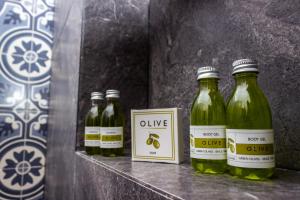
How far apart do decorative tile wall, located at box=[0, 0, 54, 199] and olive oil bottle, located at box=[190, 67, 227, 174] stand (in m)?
1.03

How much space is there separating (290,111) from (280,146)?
6cm

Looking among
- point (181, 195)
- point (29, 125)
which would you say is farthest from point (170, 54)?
point (29, 125)

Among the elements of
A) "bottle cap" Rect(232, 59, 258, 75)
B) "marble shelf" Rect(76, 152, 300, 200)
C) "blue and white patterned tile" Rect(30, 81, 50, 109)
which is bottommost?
"marble shelf" Rect(76, 152, 300, 200)

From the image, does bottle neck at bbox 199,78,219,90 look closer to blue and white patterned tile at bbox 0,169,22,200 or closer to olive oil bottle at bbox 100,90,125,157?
olive oil bottle at bbox 100,90,125,157

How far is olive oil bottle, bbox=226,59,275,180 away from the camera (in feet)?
1.14

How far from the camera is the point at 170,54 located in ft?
2.37

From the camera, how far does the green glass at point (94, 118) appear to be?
670mm

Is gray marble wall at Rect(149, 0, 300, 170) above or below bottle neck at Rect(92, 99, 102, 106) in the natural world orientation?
above

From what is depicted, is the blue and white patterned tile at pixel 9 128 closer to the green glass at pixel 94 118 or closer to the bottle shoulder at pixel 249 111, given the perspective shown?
the green glass at pixel 94 118

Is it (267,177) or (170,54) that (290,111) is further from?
(170,54)

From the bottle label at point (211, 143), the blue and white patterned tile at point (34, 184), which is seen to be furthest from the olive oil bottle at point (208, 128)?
the blue and white patterned tile at point (34, 184)

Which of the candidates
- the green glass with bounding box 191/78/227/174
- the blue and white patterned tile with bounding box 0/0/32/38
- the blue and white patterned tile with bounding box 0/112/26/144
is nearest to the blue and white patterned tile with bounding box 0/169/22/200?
the blue and white patterned tile with bounding box 0/112/26/144

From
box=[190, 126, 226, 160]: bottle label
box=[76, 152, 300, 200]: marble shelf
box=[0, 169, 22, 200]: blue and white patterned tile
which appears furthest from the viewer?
box=[0, 169, 22, 200]: blue and white patterned tile

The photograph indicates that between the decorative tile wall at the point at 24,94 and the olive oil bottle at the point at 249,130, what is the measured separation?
1090 millimetres
